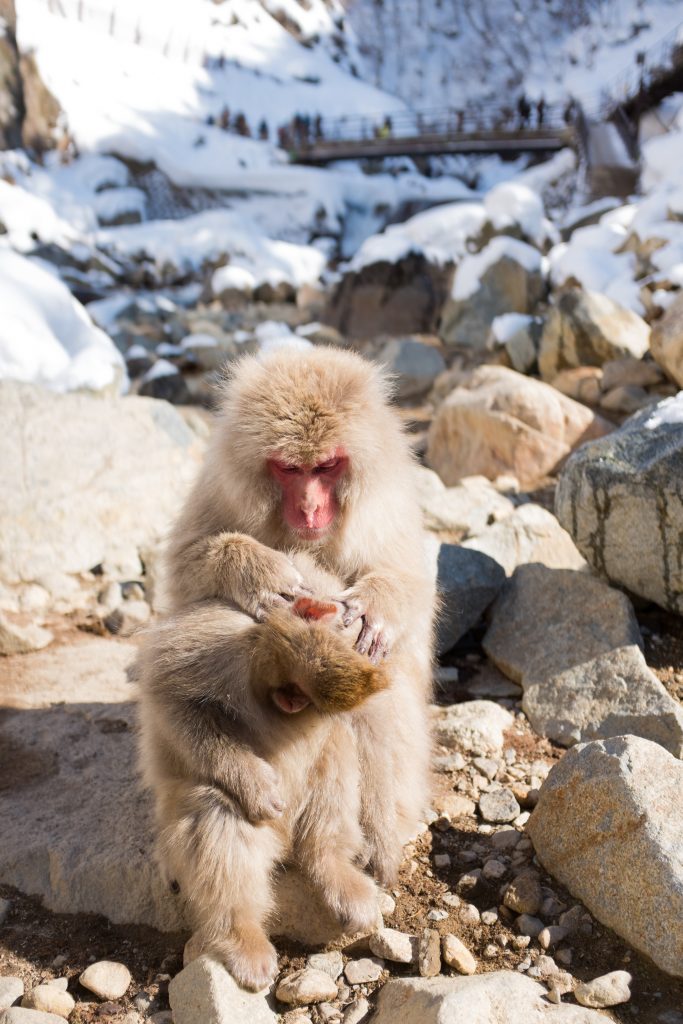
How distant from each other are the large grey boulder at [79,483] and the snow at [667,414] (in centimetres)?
223

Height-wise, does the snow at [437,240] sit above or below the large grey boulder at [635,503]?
below

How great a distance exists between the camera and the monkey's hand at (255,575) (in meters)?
2.05

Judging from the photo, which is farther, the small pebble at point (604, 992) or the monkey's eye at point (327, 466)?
the monkey's eye at point (327, 466)

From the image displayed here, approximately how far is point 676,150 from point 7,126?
17060 mm

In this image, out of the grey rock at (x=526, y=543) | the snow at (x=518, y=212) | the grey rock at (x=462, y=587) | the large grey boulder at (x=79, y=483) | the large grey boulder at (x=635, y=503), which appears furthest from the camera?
the snow at (x=518, y=212)

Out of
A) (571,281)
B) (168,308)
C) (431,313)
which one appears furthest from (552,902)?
(168,308)

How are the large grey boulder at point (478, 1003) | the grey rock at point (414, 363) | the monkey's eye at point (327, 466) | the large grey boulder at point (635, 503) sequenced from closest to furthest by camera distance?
the large grey boulder at point (478, 1003) → the monkey's eye at point (327, 466) → the large grey boulder at point (635, 503) → the grey rock at point (414, 363)

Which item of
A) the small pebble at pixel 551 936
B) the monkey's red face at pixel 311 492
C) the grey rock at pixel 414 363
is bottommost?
the grey rock at pixel 414 363

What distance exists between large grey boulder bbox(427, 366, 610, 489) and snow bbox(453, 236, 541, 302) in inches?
198

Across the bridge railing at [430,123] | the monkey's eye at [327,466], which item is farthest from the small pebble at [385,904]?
the bridge railing at [430,123]

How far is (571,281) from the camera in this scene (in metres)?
9.44

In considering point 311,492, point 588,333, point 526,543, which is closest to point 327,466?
point 311,492

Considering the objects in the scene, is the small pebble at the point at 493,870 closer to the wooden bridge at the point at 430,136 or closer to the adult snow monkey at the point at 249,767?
the adult snow monkey at the point at 249,767

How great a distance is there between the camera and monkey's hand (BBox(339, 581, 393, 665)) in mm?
2066
